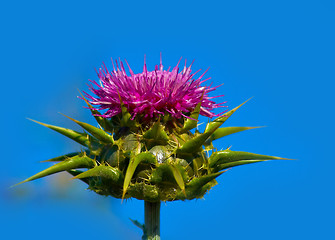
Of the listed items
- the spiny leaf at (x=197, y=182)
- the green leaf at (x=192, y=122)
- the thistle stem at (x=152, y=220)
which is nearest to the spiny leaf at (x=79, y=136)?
the thistle stem at (x=152, y=220)

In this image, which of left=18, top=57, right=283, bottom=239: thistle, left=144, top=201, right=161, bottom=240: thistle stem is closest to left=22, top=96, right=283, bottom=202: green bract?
left=18, top=57, right=283, bottom=239: thistle

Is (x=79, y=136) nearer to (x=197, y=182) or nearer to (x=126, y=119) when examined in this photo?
(x=126, y=119)

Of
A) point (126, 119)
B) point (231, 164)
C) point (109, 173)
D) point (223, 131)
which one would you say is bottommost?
point (109, 173)

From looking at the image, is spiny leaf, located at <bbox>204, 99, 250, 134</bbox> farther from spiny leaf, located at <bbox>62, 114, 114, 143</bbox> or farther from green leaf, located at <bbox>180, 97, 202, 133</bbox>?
spiny leaf, located at <bbox>62, 114, 114, 143</bbox>

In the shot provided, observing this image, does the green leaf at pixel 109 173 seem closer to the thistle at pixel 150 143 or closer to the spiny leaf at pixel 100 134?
the thistle at pixel 150 143

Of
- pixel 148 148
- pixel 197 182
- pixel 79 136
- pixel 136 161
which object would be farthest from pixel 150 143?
pixel 79 136

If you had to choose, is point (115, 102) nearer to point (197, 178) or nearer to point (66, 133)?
point (66, 133)
